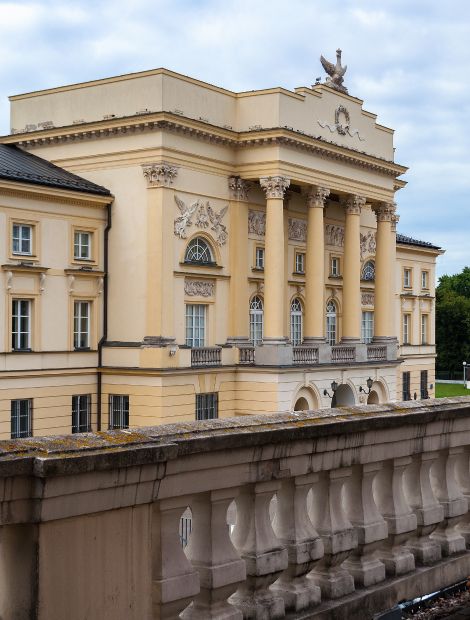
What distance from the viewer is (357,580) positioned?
5547 mm

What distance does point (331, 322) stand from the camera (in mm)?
52281

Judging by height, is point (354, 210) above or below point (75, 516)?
above

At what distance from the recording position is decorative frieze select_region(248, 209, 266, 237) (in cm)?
4544

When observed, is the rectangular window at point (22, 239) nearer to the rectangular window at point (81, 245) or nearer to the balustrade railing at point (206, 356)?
the rectangular window at point (81, 245)

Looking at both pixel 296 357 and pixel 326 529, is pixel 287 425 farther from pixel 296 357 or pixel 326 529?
pixel 296 357

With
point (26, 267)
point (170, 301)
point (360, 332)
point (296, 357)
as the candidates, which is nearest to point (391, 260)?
point (360, 332)

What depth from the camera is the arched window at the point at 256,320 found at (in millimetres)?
45672

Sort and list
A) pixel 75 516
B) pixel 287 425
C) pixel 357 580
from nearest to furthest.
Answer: pixel 75 516 → pixel 287 425 → pixel 357 580

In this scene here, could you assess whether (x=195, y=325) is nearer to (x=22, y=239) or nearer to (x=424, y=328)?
(x=22, y=239)

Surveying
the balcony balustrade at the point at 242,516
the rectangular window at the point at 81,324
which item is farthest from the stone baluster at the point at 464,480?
the rectangular window at the point at 81,324

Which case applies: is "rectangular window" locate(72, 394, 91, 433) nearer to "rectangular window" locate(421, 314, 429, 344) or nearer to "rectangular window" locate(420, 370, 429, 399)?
"rectangular window" locate(420, 370, 429, 399)

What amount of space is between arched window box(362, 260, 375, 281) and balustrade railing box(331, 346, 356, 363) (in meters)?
7.08

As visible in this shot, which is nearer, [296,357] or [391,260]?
[296,357]

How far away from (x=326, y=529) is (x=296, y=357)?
3994 cm
